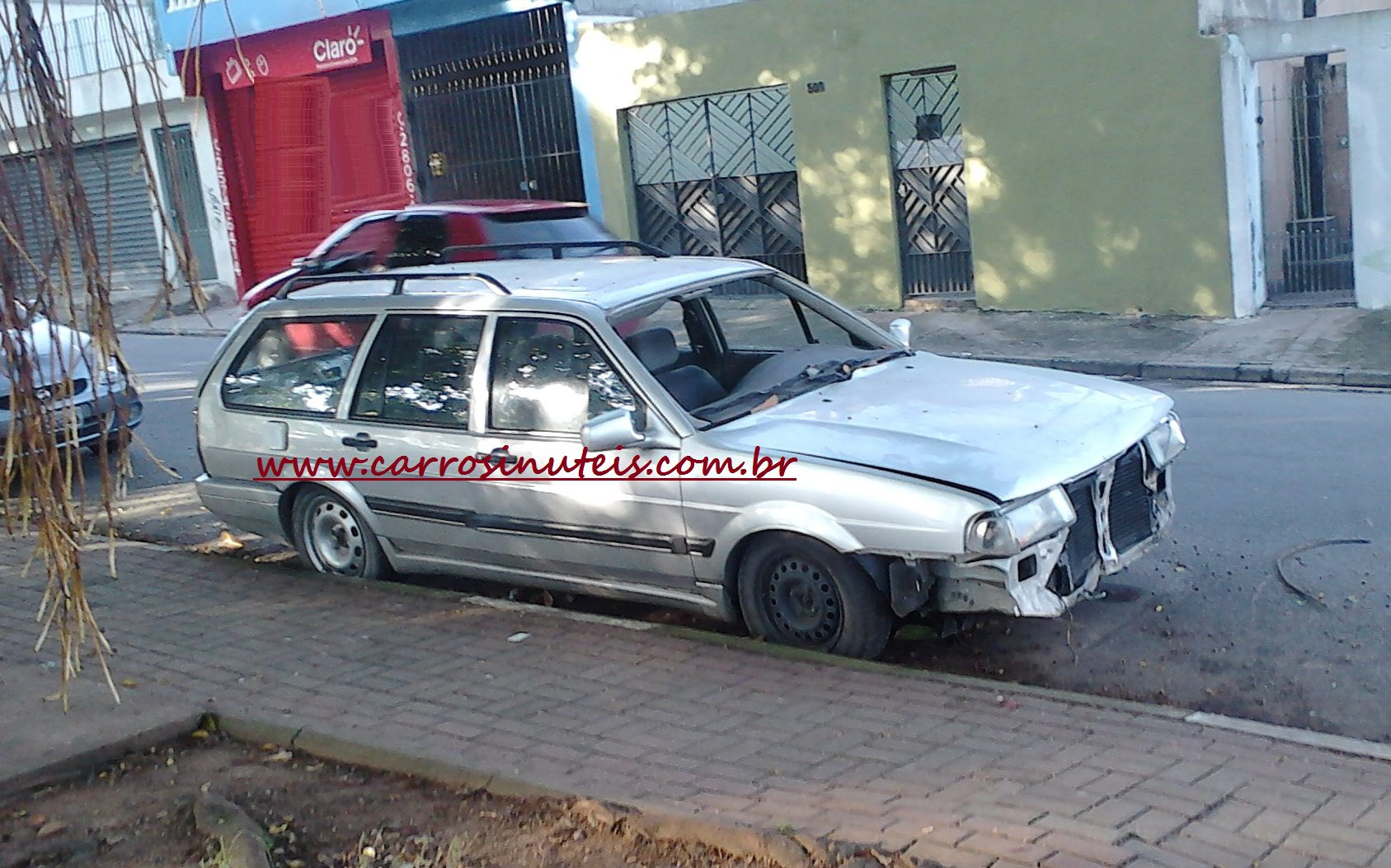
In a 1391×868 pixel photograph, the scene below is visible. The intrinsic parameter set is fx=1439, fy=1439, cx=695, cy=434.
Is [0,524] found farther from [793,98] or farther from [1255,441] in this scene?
[793,98]

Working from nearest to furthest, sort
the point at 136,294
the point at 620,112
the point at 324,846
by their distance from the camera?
the point at 324,846
the point at 620,112
the point at 136,294

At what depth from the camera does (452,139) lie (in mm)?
20781

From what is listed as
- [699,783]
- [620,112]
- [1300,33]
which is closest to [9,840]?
[699,783]

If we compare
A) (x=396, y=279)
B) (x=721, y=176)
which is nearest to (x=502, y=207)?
(x=721, y=176)

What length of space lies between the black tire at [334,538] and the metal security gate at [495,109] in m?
12.2

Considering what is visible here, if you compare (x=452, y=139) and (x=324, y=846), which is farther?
(x=452, y=139)

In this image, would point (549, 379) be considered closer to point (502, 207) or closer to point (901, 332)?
point (901, 332)

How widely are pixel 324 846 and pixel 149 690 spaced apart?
1.77 m

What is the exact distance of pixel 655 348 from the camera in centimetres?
615

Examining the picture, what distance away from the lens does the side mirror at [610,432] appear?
5.59 meters

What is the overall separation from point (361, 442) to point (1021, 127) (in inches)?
397

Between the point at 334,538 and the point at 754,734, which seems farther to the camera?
the point at 334,538

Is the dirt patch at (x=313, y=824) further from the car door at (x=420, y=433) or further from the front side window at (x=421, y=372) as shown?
the front side window at (x=421, y=372)

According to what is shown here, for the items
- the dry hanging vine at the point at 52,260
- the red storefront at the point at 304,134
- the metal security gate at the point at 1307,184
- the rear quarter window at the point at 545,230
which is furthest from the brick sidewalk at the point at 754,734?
the red storefront at the point at 304,134
